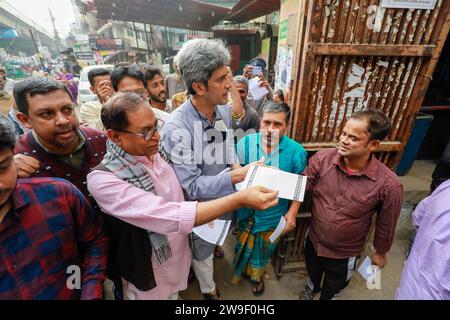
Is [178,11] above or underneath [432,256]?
above

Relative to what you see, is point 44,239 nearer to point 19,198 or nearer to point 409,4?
point 19,198

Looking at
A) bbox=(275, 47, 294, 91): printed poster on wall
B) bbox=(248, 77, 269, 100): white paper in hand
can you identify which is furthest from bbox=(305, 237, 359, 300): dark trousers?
bbox=(248, 77, 269, 100): white paper in hand

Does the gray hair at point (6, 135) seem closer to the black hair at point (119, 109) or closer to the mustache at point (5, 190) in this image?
the mustache at point (5, 190)

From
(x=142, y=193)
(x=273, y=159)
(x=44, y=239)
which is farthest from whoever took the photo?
(x=273, y=159)

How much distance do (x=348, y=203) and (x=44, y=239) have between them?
1.88 metres

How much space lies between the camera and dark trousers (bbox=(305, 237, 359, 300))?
1.94m

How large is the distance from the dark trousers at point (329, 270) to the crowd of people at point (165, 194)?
0.4 inches

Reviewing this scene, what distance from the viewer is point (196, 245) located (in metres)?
2.06

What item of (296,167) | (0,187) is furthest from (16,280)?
(296,167)

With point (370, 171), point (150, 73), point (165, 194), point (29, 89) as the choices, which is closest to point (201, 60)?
point (165, 194)

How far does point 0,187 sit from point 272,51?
1004 centimetres

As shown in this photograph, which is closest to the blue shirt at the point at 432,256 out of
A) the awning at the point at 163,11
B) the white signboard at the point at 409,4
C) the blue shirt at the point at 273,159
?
the blue shirt at the point at 273,159

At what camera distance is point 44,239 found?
41.8 inches
